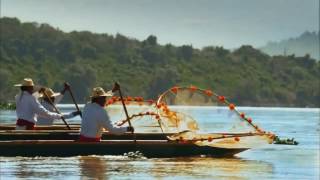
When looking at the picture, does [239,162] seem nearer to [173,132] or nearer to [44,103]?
[173,132]

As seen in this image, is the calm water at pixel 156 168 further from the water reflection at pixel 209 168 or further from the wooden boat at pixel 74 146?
the wooden boat at pixel 74 146

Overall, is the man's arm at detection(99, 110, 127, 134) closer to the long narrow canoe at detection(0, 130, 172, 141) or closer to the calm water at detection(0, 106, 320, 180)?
the calm water at detection(0, 106, 320, 180)

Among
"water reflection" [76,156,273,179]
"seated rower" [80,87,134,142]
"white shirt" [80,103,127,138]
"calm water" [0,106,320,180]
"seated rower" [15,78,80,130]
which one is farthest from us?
"seated rower" [15,78,80,130]

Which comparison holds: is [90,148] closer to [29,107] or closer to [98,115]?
[98,115]

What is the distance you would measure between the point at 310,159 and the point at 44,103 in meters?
7.76

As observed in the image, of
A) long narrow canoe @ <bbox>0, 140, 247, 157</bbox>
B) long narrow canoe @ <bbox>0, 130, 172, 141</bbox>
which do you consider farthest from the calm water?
long narrow canoe @ <bbox>0, 130, 172, 141</bbox>

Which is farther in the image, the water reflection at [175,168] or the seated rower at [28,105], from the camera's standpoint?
the seated rower at [28,105]

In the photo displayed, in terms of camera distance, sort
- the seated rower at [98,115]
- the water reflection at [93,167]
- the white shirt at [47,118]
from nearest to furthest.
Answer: the water reflection at [93,167] < the seated rower at [98,115] < the white shirt at [47,118]

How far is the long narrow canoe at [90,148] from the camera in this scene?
23281 mm

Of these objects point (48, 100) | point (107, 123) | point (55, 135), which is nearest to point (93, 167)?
point (107, 123)

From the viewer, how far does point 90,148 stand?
2352 centimetres

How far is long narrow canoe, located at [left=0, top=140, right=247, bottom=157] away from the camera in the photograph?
76.4 ft

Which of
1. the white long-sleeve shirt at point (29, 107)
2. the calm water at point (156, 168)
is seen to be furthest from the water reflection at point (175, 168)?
the white long-sleeve shirt at point (29, 107)

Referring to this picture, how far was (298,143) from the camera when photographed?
3553 centimetres
